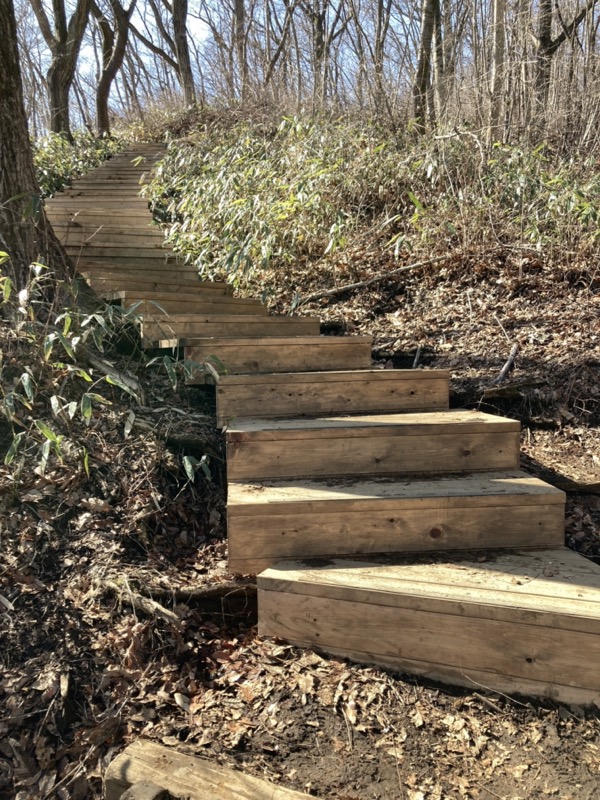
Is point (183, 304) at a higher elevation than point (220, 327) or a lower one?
higher

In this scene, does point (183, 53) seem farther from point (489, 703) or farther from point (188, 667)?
point (489, 703)

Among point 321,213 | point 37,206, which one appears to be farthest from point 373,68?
point 37,206

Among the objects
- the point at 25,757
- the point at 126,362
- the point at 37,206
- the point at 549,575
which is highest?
the point at 37,206

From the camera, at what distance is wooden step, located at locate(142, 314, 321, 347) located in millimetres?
3270

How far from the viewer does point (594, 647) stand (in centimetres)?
163

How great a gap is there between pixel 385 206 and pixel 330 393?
2761 millimetres

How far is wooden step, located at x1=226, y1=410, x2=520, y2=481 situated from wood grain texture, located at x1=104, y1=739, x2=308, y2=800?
112cm

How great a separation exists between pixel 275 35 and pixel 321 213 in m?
15.1

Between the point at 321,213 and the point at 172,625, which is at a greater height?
the point at 321,213

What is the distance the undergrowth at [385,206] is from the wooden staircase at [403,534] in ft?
6.28

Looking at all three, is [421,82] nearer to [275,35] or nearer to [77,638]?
[77,638]

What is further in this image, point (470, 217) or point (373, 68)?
point (373, 68)

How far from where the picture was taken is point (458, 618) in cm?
173

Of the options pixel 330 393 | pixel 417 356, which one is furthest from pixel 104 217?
pixel 330 393
